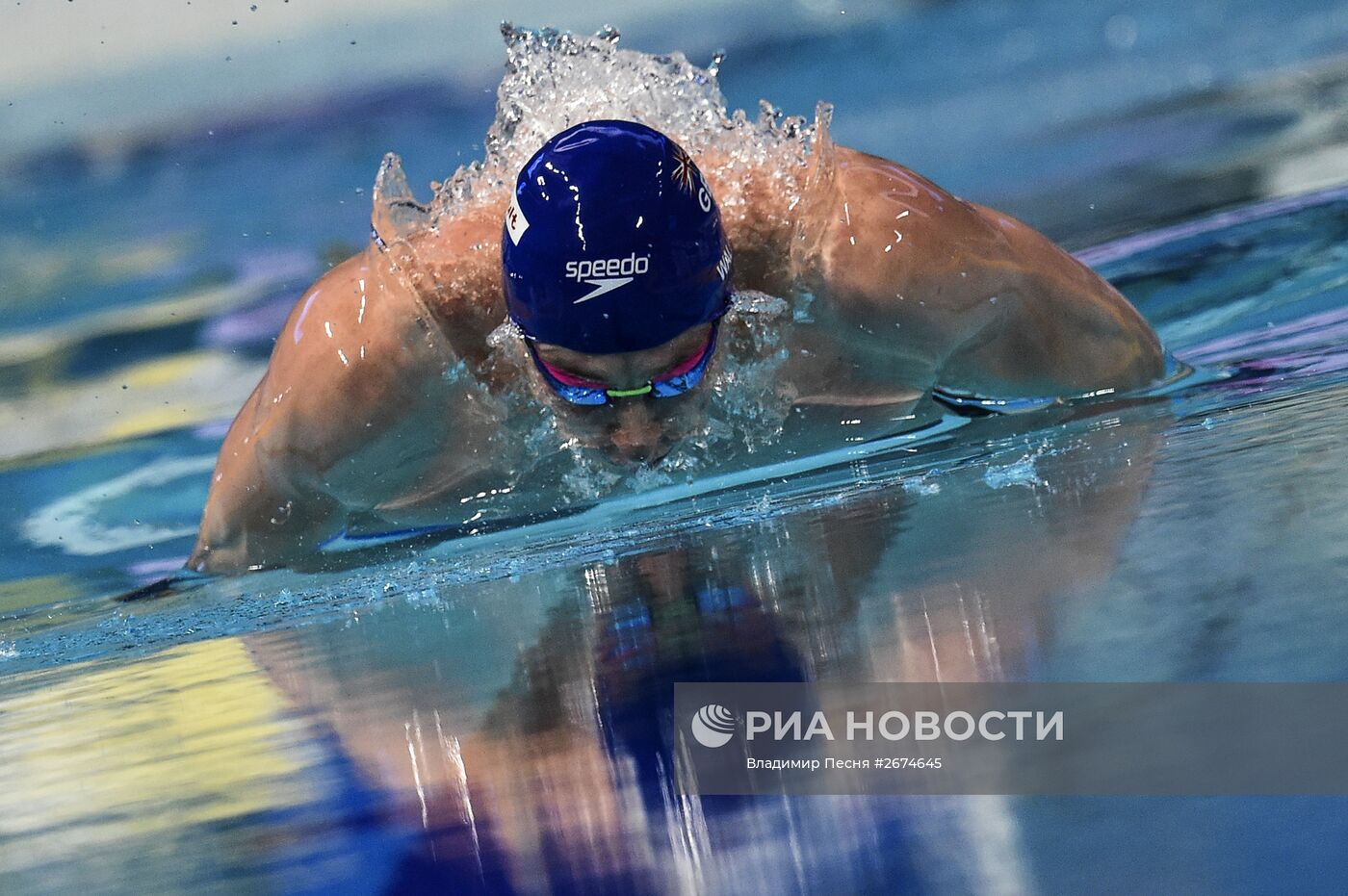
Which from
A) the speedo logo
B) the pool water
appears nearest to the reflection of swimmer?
the speedo logo

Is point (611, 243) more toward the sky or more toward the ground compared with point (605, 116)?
more toward the ground

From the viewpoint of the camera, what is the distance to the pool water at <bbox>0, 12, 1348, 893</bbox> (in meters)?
0.80

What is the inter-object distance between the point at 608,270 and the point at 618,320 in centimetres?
8

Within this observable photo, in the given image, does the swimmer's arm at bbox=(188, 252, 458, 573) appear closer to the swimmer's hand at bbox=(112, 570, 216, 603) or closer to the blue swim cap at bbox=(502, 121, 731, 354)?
the swimmer's hand at bbox=(112, 570, 216, 603)

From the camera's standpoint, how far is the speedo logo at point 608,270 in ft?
6.07

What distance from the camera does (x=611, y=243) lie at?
185 cm

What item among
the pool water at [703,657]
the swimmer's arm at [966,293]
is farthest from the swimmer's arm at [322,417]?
the swimmer's arm at [966,293]

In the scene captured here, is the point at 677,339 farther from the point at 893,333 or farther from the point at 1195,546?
the point at 1195,546

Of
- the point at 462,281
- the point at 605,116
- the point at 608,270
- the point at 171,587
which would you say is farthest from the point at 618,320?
the point at 171,587

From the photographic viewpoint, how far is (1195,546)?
127 centimetres

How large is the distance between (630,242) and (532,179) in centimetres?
19

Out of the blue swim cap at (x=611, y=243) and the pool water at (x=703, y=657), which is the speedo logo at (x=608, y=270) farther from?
the pool water at (x=703, y=657)

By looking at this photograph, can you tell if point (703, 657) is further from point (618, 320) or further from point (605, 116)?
point (605, 116)

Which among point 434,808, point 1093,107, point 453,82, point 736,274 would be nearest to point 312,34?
point 453,82
